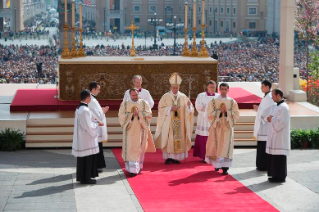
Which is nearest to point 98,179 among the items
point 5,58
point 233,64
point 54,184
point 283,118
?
point 54,184

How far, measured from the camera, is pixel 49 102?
17938 mm

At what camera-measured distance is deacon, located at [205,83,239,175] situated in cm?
1317

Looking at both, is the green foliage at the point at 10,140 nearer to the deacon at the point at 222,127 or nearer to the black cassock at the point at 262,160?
the deacon at the point at 222,127

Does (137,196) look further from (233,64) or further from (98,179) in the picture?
(233,64)

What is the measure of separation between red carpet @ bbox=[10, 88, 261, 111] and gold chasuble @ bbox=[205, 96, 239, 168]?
4.33 m

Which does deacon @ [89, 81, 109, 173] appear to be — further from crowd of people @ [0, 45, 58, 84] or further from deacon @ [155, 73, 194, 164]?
crowd of people @ [0, 45, 58, 84]

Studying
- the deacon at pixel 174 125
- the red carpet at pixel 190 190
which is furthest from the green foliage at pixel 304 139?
the deacon at pixel 174 125

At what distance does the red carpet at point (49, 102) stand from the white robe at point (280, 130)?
16.7 ft

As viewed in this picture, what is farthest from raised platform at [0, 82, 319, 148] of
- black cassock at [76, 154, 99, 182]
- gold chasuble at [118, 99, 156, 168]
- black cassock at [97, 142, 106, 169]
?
black cassock at [76, 154, 99, 182]

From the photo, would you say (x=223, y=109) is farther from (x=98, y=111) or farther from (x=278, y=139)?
(x=98, y=111)

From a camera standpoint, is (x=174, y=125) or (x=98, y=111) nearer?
(x=98, y=111)

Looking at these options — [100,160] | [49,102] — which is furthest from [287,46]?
[100,160]

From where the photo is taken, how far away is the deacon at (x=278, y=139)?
12.5m

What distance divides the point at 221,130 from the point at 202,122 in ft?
3.48
